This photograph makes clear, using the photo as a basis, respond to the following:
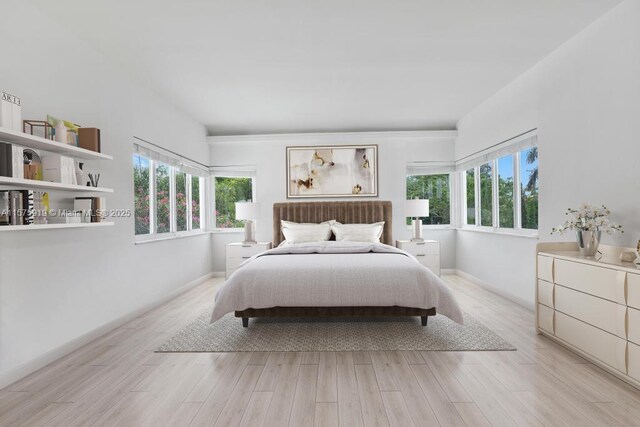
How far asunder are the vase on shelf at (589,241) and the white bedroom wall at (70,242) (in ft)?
13.4

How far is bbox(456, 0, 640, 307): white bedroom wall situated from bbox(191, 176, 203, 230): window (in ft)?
14.8

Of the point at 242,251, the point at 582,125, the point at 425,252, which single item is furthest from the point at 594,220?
the point at 242,251

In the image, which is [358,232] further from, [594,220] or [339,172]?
[594,220]

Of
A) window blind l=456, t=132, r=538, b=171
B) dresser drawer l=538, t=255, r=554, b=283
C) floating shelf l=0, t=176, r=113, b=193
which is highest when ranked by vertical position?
window blind l=456, t=132, r=538, b=171

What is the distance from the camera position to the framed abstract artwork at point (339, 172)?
6020mm

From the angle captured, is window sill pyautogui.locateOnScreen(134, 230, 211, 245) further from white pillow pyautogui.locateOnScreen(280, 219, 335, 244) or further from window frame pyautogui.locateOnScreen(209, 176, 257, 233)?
white pillow pyautogui.locateOnScreen(280, 219, 335, 244)

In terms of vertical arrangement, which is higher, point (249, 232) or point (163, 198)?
point (163, 198)

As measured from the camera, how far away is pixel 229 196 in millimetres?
6340

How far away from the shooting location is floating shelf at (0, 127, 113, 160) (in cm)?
215

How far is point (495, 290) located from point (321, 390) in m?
3.33

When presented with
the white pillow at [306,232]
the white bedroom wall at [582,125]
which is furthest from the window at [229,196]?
the white bedroom wall at [582,125]

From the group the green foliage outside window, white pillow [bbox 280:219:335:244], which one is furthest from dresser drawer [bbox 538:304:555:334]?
the green foliage outside window

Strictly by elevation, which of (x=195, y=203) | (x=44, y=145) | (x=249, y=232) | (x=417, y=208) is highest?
(x=44, y=145)

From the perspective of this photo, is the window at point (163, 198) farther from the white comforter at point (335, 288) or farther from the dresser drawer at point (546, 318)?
the dresser drawer at point (546, 318)
